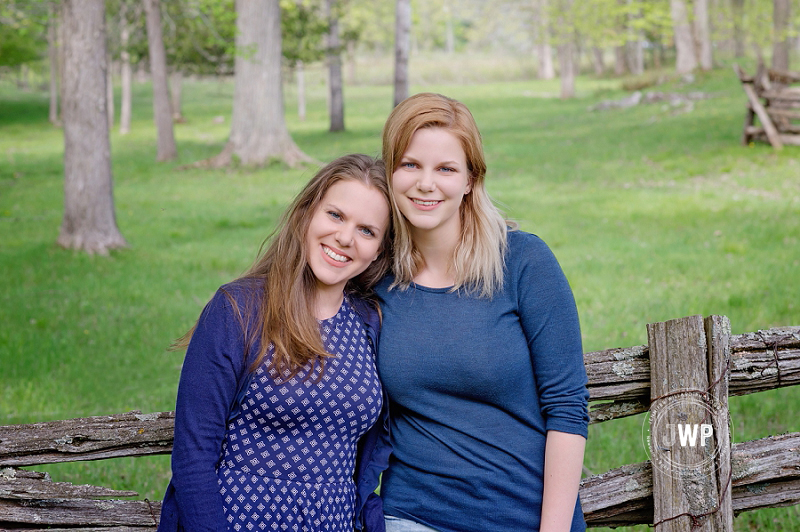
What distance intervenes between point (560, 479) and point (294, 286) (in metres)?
1.06

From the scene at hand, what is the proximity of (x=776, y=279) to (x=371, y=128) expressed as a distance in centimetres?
2126

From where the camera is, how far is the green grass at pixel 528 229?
5.58 m

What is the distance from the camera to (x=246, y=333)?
2.34m

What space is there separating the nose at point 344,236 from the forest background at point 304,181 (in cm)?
72

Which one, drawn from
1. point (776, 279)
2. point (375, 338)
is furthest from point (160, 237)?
point (375, 338)

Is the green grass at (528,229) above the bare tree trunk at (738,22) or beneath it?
beneath

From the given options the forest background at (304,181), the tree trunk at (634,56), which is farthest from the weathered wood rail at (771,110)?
the tree trunk at (634,56)

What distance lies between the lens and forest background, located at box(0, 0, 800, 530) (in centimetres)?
597

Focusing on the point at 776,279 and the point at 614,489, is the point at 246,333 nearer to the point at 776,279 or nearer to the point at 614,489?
the point at 614,489

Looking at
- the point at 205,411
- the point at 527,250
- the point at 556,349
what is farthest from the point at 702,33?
the point at 205,411

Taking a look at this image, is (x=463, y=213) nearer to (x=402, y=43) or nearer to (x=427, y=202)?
(x=427, y=202)

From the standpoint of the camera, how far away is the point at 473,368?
248cm

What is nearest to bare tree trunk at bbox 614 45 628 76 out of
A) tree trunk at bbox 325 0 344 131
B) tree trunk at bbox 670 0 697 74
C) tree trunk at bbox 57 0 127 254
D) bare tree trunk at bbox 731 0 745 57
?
bare tree trunk at bbox 731 0 745 57

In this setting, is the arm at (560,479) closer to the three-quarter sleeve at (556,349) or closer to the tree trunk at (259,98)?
the three-quarter sleeve at (556,349)
